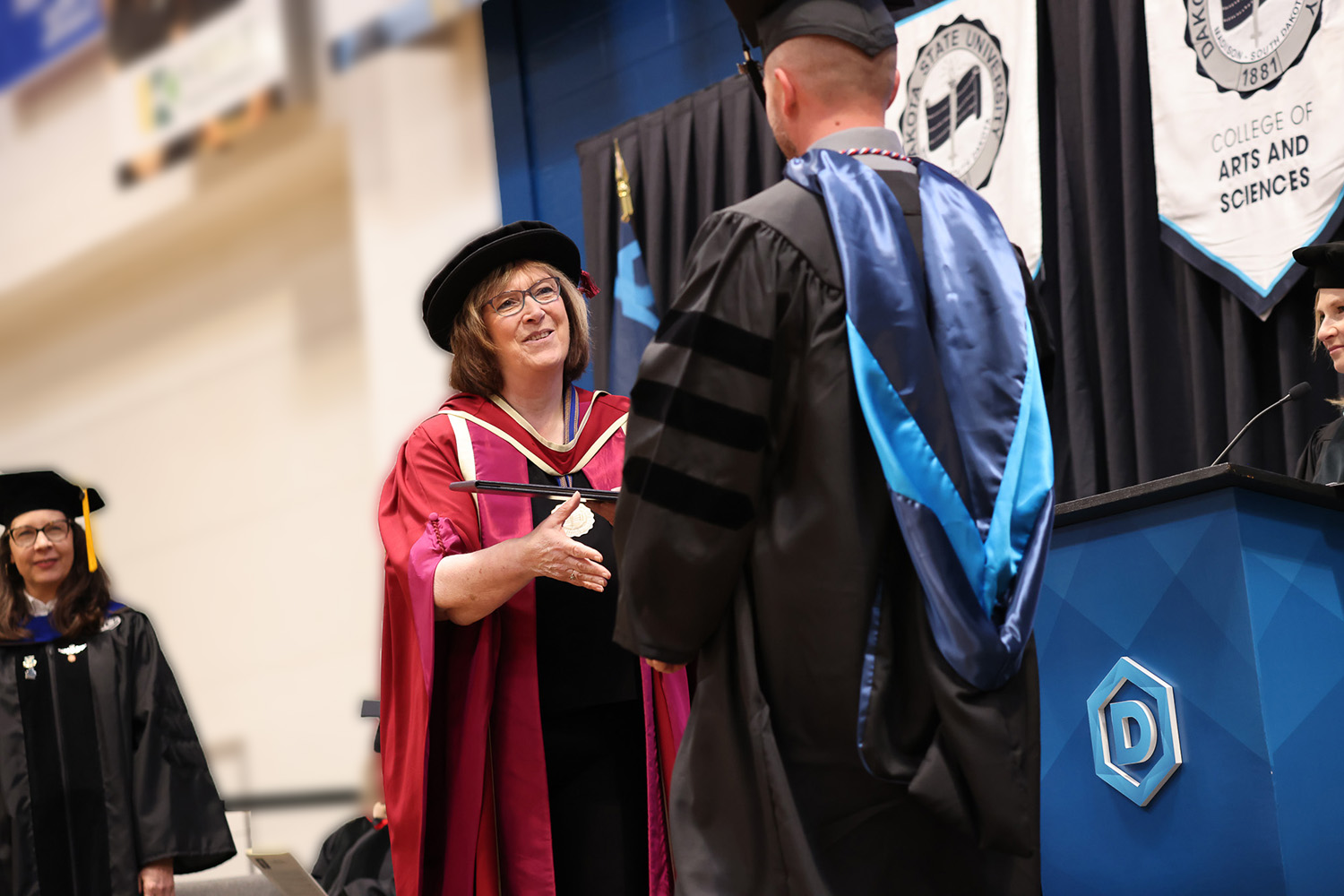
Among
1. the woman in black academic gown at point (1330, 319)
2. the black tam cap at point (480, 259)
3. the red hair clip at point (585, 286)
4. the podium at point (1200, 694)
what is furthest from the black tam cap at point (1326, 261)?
the black tam cap at point (480, 259)

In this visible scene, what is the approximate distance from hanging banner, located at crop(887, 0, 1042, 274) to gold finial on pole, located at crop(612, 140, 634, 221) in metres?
1.43

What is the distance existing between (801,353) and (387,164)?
6.47 meters

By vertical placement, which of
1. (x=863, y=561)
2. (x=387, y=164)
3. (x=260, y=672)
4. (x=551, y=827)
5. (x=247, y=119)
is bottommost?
(x=260, y=672)

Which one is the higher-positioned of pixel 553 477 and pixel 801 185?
pixel 801 185

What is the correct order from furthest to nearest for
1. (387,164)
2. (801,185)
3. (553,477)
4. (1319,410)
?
(387,164) → (1319,410) → (553,477) → (801,185)

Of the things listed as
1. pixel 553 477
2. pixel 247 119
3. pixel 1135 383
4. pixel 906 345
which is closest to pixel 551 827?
pixel 553 477

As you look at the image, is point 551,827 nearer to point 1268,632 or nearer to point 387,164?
point 1268,632

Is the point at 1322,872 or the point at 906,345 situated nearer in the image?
the point at 906,345

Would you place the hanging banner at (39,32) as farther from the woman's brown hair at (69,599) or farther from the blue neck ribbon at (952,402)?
the blue neck ribbon at (952,402)

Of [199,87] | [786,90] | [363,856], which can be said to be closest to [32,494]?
[363,856]

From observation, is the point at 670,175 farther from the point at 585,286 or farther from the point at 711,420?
the point at 711,420

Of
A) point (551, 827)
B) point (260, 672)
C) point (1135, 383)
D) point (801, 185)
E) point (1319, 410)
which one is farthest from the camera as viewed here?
point (260, 672)

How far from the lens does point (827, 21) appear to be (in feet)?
5.41

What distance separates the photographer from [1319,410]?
4.13 m
